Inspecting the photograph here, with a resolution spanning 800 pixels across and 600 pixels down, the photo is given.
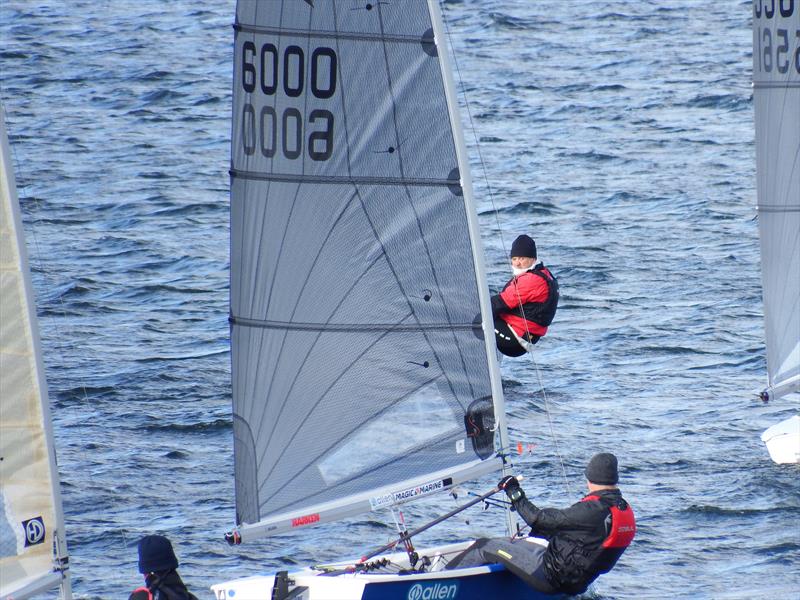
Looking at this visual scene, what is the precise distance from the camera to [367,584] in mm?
11172

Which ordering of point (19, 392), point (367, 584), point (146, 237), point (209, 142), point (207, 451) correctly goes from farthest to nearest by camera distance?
point (209, 142), point (146, 237), point (207, 451), point (367, 584), point (19, 392)

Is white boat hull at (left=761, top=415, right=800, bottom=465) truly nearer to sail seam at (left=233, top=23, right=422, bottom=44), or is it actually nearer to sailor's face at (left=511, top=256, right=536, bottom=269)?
sailor's face at (left=511, top=256, right=536, bottom=269)

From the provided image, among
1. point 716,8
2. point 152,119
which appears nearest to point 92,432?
point 152,119

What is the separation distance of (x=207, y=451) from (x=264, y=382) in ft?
21.9

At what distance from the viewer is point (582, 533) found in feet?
37.3

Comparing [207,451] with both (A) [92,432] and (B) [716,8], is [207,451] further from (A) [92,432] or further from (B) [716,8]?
(B) [716,8]

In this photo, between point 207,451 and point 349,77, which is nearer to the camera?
point 349,77

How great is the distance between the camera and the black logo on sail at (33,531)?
955 cm

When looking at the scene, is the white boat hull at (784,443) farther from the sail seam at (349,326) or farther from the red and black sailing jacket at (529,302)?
the sail seam at (349,326)

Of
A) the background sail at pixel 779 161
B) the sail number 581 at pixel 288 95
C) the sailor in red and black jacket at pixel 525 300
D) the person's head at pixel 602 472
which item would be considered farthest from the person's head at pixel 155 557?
the background sail at pixel 779 161

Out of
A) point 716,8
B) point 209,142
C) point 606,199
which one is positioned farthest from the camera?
point 716,8

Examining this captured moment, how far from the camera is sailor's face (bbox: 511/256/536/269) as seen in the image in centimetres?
1306

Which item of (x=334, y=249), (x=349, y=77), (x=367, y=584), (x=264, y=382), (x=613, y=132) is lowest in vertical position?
(x=613, y=132)

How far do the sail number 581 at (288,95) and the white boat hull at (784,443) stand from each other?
307 inches
